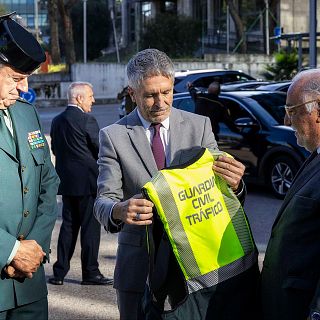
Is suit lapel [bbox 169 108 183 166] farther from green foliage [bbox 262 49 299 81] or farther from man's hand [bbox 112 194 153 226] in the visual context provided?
green foliage [bbox 262 49 299 81]

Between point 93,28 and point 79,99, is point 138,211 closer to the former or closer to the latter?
point 79,99

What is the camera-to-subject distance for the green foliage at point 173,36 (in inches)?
1612

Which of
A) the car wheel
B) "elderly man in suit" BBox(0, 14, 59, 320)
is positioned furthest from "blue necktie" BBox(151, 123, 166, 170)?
the car wheel

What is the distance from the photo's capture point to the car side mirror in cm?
1226

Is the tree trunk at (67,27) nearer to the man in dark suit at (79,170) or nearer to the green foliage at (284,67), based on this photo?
the green foliage at (284,67)

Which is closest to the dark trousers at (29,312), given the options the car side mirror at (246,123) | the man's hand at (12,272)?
the man's hand at (12,272)

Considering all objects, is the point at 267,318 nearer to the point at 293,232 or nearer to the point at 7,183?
the point at 293,232

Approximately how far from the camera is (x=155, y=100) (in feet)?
11.6

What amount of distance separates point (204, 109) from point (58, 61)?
3761 cm

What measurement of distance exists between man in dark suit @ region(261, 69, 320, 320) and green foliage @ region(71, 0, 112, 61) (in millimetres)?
55220

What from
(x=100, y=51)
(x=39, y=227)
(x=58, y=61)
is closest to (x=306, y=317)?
(x=39, y=227)

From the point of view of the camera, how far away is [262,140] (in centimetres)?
1207

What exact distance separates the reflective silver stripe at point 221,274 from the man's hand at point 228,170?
332 mm

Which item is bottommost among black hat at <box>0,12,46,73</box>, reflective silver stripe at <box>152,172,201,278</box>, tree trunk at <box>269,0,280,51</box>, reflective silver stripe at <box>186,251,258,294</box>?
reflective silver stripe at <box>186,251,258,294</box>
